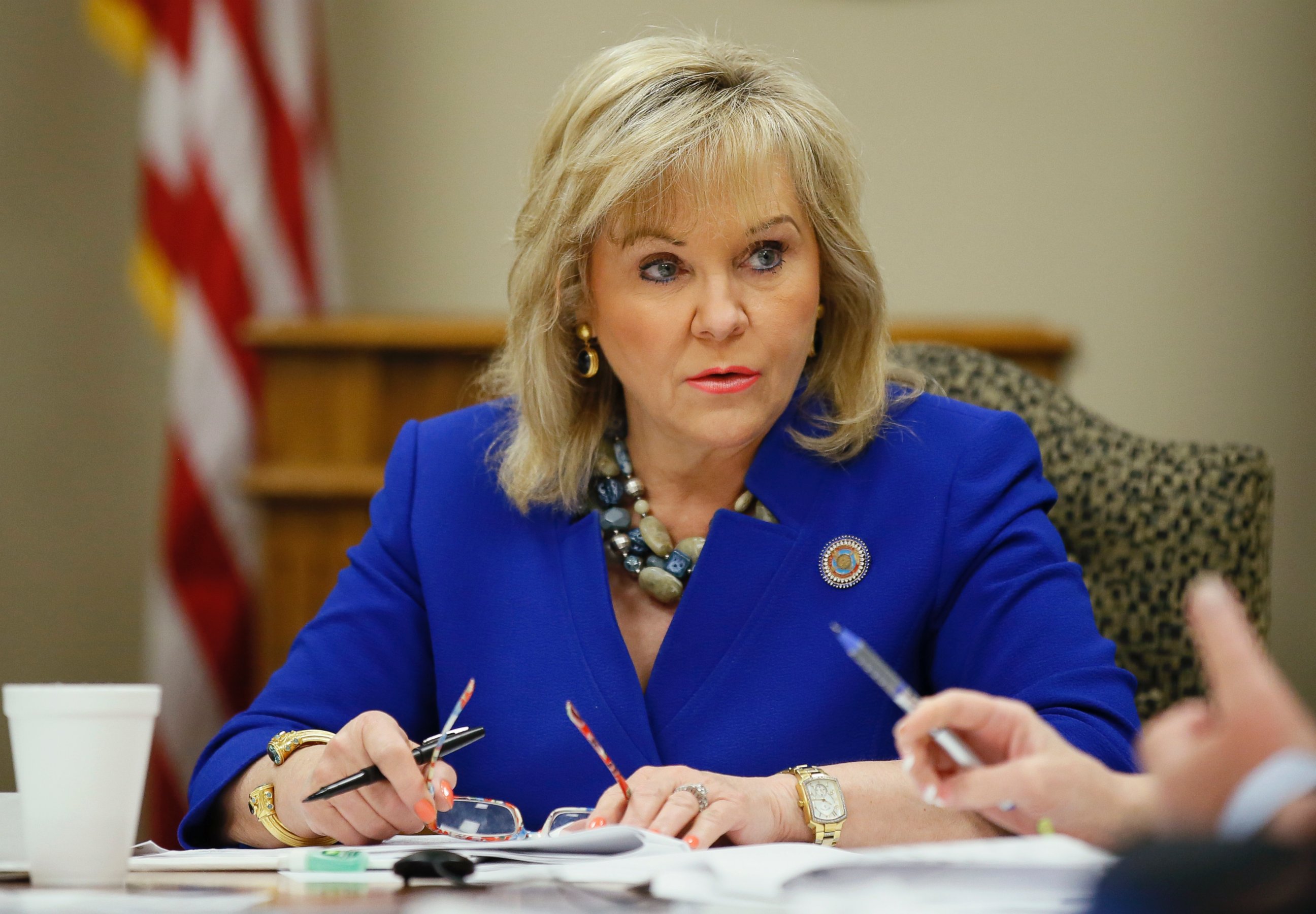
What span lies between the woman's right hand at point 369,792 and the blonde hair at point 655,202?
472 mm

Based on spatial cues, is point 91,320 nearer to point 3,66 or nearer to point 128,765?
point 3,66

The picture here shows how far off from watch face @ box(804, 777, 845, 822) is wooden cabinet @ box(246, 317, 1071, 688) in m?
1.56

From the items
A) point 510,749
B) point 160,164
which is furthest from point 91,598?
point 510,749

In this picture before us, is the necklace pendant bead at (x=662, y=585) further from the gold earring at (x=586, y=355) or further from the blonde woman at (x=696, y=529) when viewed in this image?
the gold earring at (x=586, y=355)

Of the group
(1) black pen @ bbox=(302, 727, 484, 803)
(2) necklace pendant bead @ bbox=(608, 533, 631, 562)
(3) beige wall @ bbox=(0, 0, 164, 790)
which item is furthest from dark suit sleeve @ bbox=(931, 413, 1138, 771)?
(3) beige wall @ bbox=(0, 0, 164, 790)

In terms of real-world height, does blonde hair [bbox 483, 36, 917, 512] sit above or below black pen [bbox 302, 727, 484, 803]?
above

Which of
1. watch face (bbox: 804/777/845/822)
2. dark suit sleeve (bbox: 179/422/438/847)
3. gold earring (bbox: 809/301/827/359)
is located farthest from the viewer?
gold earring (bbox: 809/301/827/359)

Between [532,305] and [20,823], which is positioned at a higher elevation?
[532,305]

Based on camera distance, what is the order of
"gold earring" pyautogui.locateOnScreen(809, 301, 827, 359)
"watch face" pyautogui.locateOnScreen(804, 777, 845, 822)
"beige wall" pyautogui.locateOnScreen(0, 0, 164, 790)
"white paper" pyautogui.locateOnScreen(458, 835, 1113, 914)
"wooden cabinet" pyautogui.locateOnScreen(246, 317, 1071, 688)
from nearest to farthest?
"white paper" pyautogui.locateOnScreen(458, 835, 1113, 914) → "watch face" pyautogui.locateOnScreen(804, 777, 845, 822) → "gold earring" pyautogui.locateOnScreen(809, 301, 827, 359) → "wooden cabinet" pyautogui.locateOnScreen(246, 317, 1071, 688) → "beige wall" pyautogui.locateOnScreen(0, 0, 164, 790)

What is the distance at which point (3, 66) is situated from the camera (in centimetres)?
276

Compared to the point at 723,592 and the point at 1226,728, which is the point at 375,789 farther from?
the point at 1226,728

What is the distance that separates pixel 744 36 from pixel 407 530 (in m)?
1.78

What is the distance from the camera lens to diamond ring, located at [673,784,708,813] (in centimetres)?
105

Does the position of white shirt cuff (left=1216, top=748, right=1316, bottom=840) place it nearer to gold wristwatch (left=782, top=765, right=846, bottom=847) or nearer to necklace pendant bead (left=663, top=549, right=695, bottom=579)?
gold wristwatch (left=782, top=765, right=846, bottom=847)
